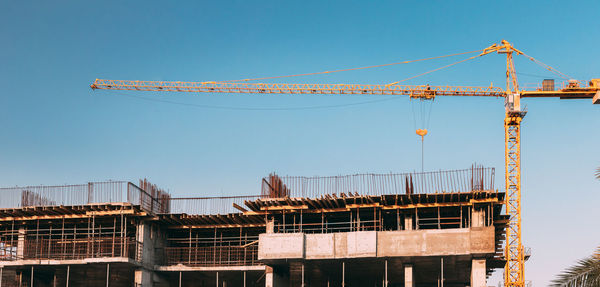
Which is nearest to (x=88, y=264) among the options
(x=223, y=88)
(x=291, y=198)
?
(x=291, y=198)

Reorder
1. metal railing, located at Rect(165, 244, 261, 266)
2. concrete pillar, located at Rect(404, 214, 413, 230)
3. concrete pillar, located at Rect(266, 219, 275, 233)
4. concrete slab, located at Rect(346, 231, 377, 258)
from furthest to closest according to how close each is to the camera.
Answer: metal railing, located at Rect(165, 244, 261, 266), concrete pillar, located at Rect(266, 219, 275, 233), concrete pillar, located at Rect(404, 214, 413, 230), concrete slab, located at Rect(346, 231, 377, 258)

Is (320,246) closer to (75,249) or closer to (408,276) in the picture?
(408,276)

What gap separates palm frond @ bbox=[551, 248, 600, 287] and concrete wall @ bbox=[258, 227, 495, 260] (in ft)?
109

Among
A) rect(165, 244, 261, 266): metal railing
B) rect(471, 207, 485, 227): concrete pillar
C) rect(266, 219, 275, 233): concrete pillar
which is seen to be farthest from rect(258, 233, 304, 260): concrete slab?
rect(471, 207, 485, 227): concrete pillar

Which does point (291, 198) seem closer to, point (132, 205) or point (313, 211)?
point (313, 211)

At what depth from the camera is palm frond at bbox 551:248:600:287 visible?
12.5 m

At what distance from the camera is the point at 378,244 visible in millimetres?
46938

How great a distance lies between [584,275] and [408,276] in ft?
117

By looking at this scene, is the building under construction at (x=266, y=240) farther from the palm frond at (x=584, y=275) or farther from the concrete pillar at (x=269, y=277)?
the palm frond at (x=584, y=275)

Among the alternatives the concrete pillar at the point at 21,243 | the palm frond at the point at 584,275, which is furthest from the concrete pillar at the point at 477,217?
the palm frond at the point at 584,275

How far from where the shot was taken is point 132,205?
51125 millimetres

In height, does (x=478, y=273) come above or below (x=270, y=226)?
below

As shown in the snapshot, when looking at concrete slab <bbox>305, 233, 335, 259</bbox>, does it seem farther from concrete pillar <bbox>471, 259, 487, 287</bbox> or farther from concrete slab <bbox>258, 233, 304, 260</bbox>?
concrete pillar <bbox>471, 259, 487, 287</bbox>

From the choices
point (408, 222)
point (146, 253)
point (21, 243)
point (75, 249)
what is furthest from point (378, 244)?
point (21, 243)
